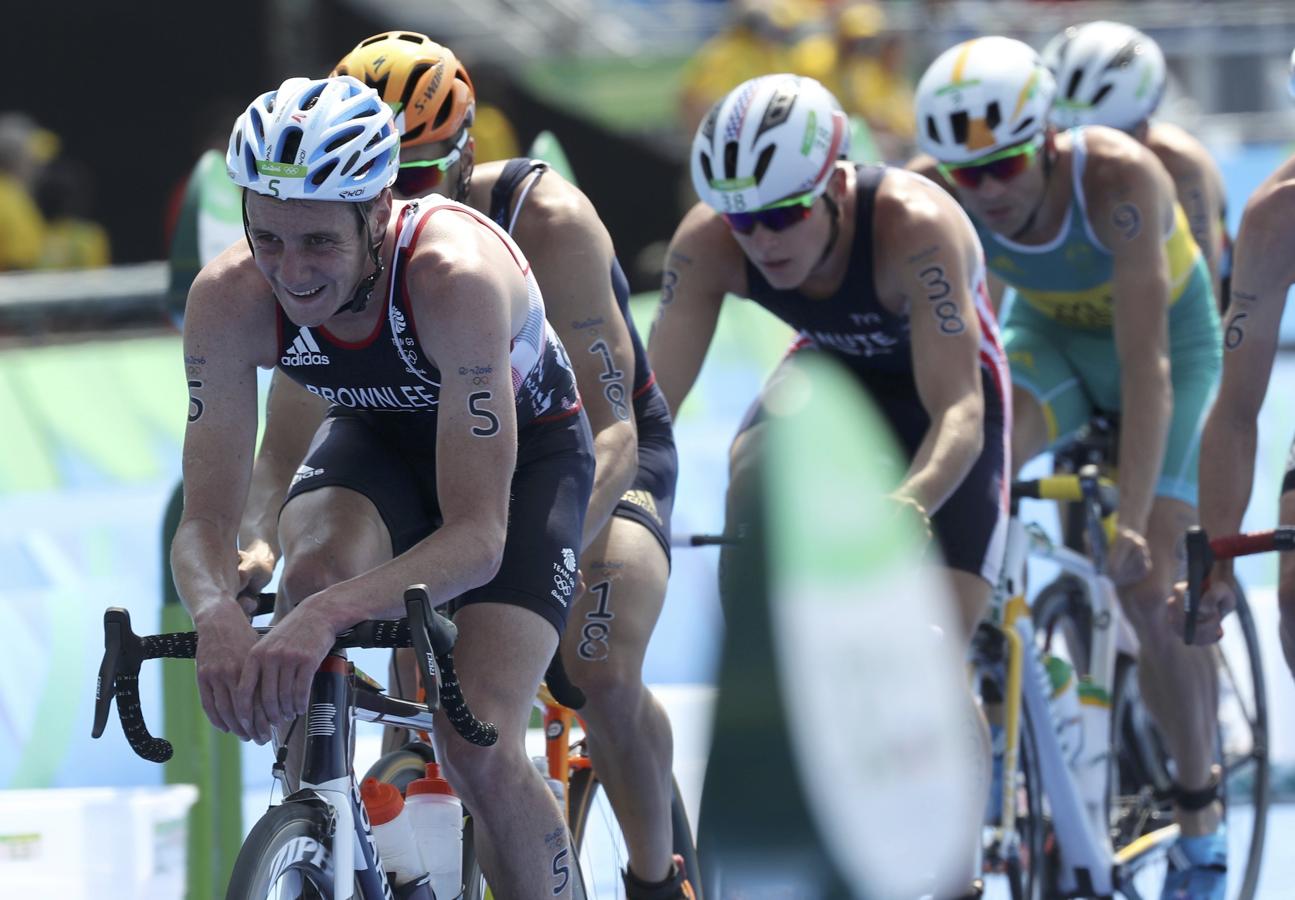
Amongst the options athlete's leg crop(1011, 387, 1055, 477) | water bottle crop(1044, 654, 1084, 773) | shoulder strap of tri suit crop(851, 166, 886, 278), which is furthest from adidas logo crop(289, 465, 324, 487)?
athlete's leg crop(1011, 387, 1055, 477)

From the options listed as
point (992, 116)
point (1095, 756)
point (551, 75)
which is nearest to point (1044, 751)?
point (1095, 756)

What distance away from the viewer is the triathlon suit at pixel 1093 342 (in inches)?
230

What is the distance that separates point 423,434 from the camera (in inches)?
148

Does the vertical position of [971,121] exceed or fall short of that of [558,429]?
it exceeds it

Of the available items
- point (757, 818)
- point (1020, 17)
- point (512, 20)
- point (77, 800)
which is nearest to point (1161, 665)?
point (757, 818)

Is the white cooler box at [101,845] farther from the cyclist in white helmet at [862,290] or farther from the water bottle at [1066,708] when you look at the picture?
the water bottle at [1066,708]

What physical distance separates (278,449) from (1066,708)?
2244mm

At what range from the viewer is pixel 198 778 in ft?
17.1

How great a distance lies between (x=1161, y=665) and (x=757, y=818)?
8.18ft

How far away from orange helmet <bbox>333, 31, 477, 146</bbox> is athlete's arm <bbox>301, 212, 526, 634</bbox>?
2.86 ft

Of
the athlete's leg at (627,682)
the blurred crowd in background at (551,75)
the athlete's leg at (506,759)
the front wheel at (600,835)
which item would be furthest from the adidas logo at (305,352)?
the blurred crowd in background at (551,75)

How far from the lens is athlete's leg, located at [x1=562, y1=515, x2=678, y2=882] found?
164 inches

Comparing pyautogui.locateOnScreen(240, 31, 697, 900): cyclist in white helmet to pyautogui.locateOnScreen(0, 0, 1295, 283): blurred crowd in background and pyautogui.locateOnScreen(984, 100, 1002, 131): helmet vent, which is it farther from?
pyautogui.locateOnScreen(0, 0, 1295, 283): blurred crowd in background

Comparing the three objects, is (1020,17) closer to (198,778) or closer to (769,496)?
(198,778)
